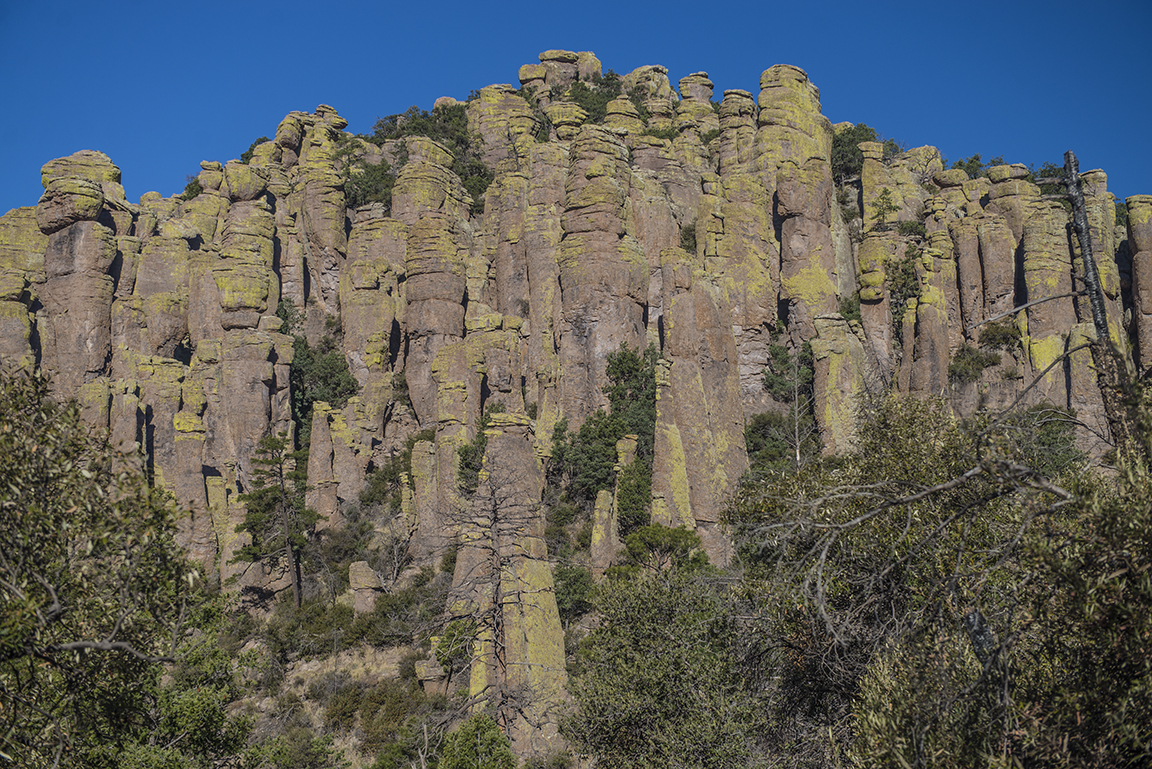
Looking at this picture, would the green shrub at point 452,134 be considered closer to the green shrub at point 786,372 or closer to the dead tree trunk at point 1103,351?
the green shrub at point 786,372

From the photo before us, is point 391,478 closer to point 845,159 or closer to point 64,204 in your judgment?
point 64,204

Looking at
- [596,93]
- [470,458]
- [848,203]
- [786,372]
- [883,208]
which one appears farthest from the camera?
[596,93]

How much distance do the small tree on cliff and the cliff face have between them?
40.0 inches

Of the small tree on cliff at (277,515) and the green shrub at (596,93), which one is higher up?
the green shrub at (596,93)

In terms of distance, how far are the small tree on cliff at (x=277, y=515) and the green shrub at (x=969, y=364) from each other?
34.7 m

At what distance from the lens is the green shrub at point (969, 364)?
1866 inches

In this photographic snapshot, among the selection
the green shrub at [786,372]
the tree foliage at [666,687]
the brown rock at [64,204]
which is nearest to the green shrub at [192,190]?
the brown rock at [64,204]

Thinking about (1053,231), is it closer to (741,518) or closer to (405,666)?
(741,518)

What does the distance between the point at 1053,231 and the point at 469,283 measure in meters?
34.6

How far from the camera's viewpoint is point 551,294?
4975 centimetres

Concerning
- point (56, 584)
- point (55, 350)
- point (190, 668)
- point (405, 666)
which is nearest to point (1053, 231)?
point (405, 666)

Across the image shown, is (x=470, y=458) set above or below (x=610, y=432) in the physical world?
below

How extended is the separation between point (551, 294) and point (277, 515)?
1929 cm

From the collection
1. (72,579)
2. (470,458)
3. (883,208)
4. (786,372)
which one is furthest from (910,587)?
(883,208)
